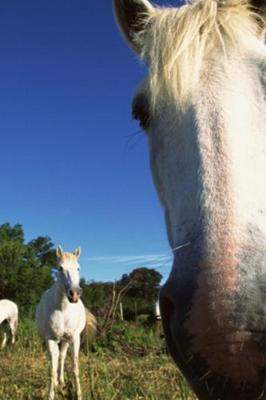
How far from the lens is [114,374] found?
21.9 feet

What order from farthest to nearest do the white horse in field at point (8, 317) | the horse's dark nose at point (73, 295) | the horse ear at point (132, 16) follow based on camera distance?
the white horse in field at point (8, 317)
the horse's dark nose at point (73, 295)
the horse ear at point (132, 16)

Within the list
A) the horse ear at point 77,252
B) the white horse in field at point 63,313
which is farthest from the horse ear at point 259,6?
the horse ear at point 77,252

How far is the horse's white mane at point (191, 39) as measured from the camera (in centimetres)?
215

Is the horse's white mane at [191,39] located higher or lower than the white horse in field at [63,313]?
higher

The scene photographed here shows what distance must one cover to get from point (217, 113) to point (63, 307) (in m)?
9.02

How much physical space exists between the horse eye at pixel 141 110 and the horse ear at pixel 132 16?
0.48 metres

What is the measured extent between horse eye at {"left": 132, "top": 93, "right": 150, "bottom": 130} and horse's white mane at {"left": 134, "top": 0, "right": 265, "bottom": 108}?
0.12 m

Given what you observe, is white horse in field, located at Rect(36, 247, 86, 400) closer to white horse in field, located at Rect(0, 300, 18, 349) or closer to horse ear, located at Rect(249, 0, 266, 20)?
horse ear, located at Rect(249, 0, 266, 20)

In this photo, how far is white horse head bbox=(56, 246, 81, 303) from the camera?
10.1 metres

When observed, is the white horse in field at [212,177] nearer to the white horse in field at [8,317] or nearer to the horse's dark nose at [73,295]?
the horse's dark nose at [73,295]

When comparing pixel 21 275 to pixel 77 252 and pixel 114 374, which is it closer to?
pixel 77 252

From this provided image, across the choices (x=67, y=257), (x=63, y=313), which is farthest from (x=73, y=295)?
(x=67, y=257)

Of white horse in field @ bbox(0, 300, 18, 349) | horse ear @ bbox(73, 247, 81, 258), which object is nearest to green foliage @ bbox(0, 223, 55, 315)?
white horse in field @ bbox(0, 300, 18, 349)

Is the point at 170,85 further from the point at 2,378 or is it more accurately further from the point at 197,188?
the point at 2,378
